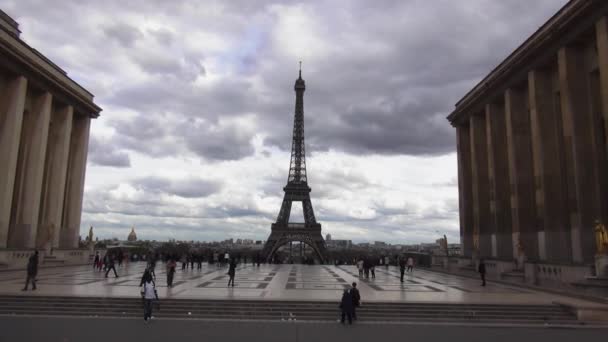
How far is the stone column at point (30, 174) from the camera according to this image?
127 feet

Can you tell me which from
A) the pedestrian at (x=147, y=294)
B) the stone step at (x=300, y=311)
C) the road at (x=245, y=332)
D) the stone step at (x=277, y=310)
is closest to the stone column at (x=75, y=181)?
the stone step at (x=277, y=310)

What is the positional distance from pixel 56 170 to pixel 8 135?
8.13m

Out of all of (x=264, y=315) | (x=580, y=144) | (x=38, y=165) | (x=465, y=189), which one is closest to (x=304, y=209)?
(x=465, y=189)

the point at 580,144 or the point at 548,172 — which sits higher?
the point at 580,144

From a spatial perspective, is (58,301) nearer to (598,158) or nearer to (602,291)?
(602,291)

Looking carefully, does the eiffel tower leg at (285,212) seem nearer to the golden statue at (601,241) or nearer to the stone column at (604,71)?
the stone column at (604,71)

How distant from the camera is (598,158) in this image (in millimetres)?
27406

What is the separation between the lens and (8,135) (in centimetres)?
3656

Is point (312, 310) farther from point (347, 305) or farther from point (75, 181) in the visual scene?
point (75, 181)

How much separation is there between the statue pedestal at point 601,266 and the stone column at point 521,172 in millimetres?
12819

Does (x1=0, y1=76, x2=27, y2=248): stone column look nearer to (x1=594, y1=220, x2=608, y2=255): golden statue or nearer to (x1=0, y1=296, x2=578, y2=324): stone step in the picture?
(x1=0, y1=296, x2=578, y2=324): stone step

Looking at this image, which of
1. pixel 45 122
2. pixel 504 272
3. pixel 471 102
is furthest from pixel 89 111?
pixel 504 272

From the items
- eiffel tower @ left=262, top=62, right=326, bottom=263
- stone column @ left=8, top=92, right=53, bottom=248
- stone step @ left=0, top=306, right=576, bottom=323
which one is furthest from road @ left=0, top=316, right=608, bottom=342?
eiffel tower @ left=262, top=62, right=326, bottom=263

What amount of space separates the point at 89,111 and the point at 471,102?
40.3m
